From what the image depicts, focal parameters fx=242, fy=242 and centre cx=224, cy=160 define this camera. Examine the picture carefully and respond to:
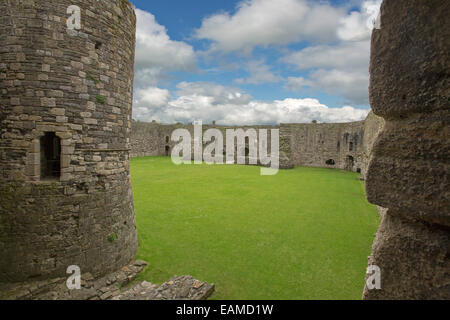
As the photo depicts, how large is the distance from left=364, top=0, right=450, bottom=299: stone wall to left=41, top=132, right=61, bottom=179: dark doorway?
5739 mm

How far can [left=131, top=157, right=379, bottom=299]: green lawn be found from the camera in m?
5.24

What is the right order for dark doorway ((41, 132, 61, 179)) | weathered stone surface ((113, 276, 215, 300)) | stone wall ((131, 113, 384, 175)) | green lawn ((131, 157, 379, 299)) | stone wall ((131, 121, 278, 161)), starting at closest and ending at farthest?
1. weathered stone surface ((113, 276, 215, 300))
2. dark doorway ((41, 132, 61, 179))
3. green lawn ((131, 157, 379, 299))
4. stone wall ((131, 113, 384, 175))
5. stone wall ((131, 121, 278, 161))

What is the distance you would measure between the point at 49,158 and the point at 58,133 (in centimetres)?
110

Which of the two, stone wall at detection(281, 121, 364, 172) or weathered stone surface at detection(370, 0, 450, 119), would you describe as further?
stone wall at detection(281, 121, 364, 172)

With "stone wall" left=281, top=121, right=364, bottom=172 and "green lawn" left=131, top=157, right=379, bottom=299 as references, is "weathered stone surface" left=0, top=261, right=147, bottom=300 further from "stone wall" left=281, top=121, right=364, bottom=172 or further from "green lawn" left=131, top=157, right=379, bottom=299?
"stone wall" left=281, top=121, right=364, bottom=172

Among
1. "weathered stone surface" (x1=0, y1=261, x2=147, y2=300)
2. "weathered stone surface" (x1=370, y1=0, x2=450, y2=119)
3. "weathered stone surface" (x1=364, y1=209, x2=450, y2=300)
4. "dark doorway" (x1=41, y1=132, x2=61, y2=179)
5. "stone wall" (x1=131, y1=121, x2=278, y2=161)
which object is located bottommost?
"weathered stone surface" (x1=0, y1=261, x2=147, y2=300)

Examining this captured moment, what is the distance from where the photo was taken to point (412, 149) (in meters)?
1.34

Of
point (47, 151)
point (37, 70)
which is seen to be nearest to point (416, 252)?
point (37, 70)

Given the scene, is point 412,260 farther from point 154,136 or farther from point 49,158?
point 154,136

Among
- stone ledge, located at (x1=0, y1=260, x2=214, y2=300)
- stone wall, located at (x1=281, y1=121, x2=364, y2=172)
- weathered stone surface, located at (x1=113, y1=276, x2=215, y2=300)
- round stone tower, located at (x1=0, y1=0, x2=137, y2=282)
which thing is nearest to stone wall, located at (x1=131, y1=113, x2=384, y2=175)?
stone wall, located at (x1=281, y1=121, x2=364, y2=172)

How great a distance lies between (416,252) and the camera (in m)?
1.35

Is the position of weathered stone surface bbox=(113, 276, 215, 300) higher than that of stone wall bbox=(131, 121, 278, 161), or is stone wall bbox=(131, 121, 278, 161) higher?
stone wall bbox=(131, 121, 278, 161)

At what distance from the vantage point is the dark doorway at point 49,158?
5121mm
